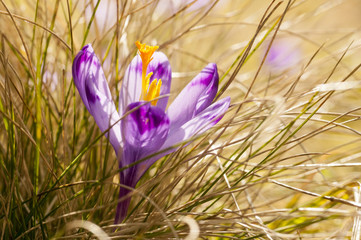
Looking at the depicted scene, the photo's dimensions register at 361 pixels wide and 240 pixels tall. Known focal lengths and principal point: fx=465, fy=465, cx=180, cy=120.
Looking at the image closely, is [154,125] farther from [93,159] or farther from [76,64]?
[93,159]

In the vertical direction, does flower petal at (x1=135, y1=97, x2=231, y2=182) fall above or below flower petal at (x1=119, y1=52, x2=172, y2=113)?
below

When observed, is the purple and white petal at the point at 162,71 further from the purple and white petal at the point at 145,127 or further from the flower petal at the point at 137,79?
the purple and white petal at the point at 145,127

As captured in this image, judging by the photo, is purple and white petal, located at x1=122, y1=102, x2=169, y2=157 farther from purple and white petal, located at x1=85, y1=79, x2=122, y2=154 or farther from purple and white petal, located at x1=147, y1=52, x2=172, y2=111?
purple and white petal, located at x1=147, y1=52, x2=172, y2=111

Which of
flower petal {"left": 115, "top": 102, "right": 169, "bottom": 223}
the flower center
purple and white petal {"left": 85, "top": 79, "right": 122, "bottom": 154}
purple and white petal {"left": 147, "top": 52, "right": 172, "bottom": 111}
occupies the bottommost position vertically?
flower petal {"left": 115, "top": 102, "right": 169, "bottom": 223}

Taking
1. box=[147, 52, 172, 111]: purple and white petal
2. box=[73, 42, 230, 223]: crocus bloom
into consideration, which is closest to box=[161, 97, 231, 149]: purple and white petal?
box=[73, 42, 230, 223]: crocus bloom

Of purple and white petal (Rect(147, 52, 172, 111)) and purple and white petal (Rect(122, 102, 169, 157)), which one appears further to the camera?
purple and white petal (Rect(147, 52, 172, 111))

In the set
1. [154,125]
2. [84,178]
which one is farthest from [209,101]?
[84,178]

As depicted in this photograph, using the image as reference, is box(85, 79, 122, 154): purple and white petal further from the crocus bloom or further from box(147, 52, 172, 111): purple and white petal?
box(147, 52, 172, 111): purple and white petal
